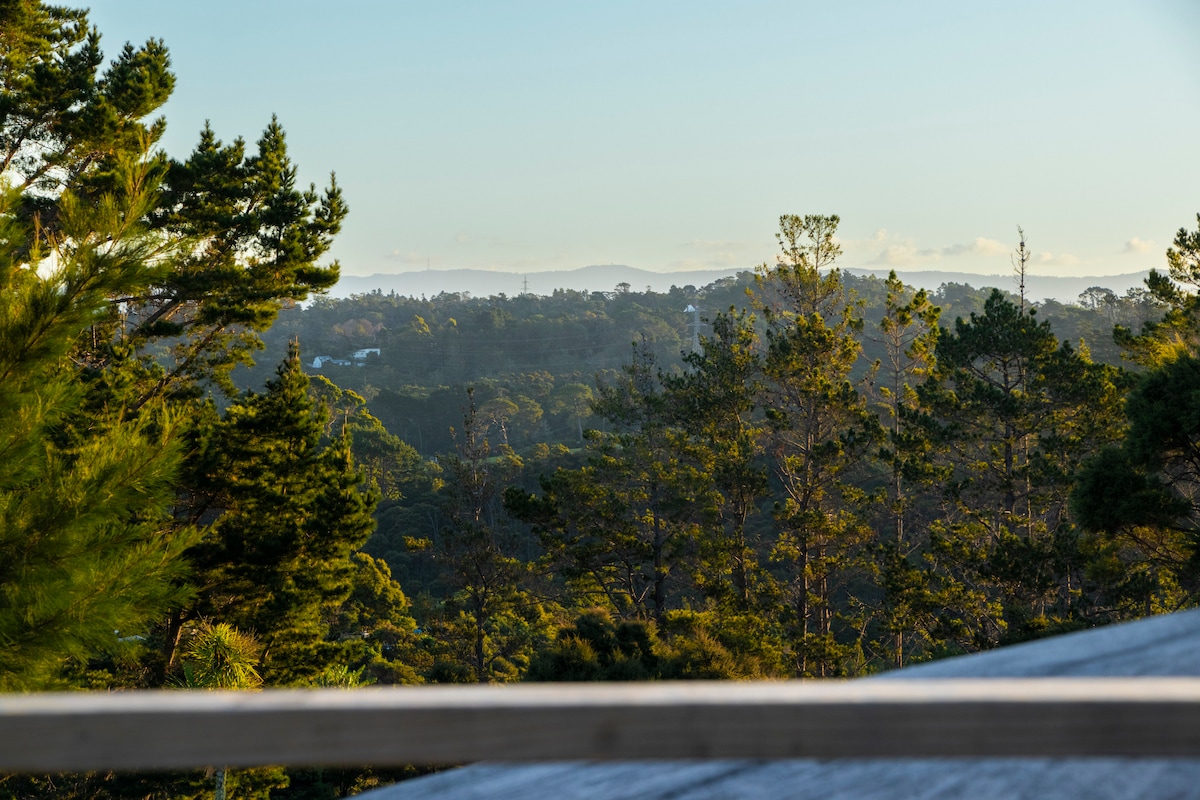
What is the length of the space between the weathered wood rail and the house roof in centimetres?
18

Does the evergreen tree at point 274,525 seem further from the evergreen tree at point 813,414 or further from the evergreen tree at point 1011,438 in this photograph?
the evergreen tree at point 1011,438

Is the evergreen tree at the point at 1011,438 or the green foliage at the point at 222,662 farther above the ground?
the evergreen tree at the point at 1011,438

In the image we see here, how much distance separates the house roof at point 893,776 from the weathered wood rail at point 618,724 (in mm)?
180

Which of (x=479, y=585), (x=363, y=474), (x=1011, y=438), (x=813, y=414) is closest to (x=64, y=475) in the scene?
(x=363, y=474)

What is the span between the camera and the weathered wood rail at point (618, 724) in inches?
23.1

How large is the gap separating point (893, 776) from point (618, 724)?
400 mm

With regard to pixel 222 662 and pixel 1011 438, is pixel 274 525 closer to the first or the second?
pixel 222 662

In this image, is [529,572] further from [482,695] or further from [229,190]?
[482,695]

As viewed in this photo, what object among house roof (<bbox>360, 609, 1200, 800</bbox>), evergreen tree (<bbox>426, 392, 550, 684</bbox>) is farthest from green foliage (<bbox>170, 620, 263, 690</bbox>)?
house roof (<bbox>360, 609, 1200, 800</bbox>)

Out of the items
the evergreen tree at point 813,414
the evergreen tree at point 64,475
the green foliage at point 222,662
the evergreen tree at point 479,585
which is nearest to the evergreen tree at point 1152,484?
the evergreen tree at point 813,414

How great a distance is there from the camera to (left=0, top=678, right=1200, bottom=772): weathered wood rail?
0.59m

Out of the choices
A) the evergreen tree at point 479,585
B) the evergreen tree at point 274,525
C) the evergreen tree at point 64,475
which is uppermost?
the evergreen tree at point 64,475

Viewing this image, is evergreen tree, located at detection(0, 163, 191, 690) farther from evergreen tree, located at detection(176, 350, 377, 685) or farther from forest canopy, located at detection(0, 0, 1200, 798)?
evergreen tree, located at detection(176, 350, 377, 685)

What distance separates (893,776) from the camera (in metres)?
0.86
